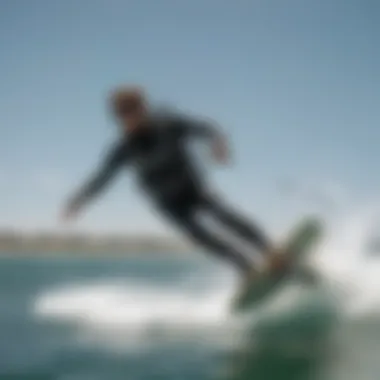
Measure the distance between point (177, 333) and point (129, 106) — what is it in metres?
0.56

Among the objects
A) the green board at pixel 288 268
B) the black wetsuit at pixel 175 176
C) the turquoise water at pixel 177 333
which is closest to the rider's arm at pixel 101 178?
the black wetsuit at pixel 175 176

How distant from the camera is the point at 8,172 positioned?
183 cm

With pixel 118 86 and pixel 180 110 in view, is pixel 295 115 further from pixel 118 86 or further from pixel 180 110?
pixel 118 86

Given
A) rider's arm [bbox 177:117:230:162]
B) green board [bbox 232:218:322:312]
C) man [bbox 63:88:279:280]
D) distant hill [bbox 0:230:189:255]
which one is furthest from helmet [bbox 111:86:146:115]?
green board [bbox 232:218:322:312]

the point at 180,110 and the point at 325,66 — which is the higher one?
the point at 325,66

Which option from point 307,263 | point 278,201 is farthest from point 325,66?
point 307,263

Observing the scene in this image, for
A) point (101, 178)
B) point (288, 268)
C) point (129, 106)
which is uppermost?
point (129, 106)

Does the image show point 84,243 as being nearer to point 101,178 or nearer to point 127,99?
point 101,178

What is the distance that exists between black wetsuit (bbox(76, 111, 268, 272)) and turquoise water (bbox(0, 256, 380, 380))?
0.26 ft

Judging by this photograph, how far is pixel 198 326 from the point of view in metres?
1.76

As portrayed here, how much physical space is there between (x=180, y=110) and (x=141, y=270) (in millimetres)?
400

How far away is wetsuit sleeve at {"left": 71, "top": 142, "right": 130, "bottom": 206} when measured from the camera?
5.81ft

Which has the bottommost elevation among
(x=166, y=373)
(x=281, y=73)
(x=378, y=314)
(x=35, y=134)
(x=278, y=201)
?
(x=166, y=373)

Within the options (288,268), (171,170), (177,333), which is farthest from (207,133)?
(177,333)
